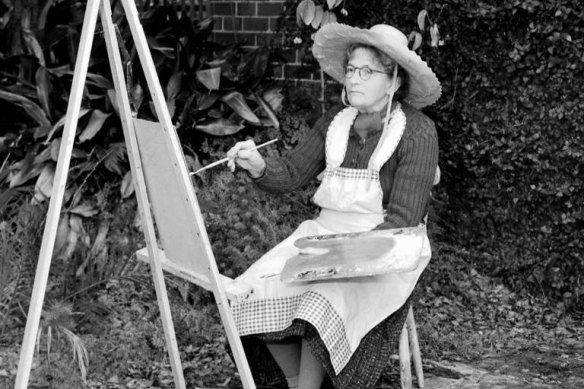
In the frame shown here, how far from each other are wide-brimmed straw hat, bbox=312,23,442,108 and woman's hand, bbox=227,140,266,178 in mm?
514

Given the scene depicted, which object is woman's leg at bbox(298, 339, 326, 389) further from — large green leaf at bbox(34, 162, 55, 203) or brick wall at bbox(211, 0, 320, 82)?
brick wall at bbox(211, 0, 320, 82)

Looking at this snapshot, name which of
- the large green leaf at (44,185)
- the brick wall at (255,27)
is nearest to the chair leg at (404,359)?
the large green leaf at (44,185)

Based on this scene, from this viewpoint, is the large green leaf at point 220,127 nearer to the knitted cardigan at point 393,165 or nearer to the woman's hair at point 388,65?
the knitted cardigan at point 393,165

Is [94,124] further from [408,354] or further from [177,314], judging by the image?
[408,354]

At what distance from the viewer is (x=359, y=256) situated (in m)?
3.37

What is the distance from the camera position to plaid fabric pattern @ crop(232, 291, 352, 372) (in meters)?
3.46

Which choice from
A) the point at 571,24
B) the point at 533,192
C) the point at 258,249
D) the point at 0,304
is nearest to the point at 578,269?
the point at 533,192

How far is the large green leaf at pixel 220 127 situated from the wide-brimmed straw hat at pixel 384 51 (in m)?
1.85

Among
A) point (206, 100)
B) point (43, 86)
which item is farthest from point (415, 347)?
point (43, 86)

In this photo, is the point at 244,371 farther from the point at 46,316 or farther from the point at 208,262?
the point at 46,316

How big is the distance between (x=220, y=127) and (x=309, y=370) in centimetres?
252

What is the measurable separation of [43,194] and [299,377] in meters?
2.43

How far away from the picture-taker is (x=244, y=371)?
10.4ft

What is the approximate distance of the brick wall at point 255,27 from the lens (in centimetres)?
625
